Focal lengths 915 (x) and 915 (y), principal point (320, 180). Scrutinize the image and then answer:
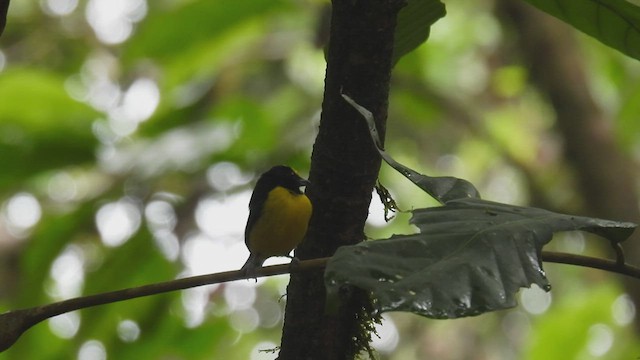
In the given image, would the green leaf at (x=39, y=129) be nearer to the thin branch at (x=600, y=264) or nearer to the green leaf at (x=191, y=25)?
the green leaf at (x=191, y=25)

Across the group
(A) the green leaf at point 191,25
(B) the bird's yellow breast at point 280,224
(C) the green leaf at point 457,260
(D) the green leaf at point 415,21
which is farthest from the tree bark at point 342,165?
(A) the green leaf at point 191,25

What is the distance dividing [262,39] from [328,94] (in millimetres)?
4124

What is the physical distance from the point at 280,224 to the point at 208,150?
3.05 ft

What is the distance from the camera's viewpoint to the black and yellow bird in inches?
68.4

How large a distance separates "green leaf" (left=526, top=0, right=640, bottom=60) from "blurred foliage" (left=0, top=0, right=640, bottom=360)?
125cm

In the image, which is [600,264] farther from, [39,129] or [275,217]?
[39,129]

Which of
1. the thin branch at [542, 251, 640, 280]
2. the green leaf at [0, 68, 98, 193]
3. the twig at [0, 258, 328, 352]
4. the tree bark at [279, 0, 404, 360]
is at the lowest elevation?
the twig at [0, 258, 328, 352]

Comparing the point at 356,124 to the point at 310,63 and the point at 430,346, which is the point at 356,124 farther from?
the point at 430,346

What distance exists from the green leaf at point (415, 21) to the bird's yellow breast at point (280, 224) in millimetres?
356

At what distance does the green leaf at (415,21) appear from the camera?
1.77 meters

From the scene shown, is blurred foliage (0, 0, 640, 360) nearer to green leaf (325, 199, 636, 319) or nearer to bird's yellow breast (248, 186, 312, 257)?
bird's yellow breast (248, 186, 312, 257)

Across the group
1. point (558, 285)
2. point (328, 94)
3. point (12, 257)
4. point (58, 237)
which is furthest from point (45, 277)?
point (558, 285)

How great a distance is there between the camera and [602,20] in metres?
1.67

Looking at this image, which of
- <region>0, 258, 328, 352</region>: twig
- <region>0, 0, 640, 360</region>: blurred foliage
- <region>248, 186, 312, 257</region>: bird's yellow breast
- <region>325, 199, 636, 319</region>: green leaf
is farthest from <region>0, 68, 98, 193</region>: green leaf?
<region>325, 199, 636, 319</region>: green leaf
